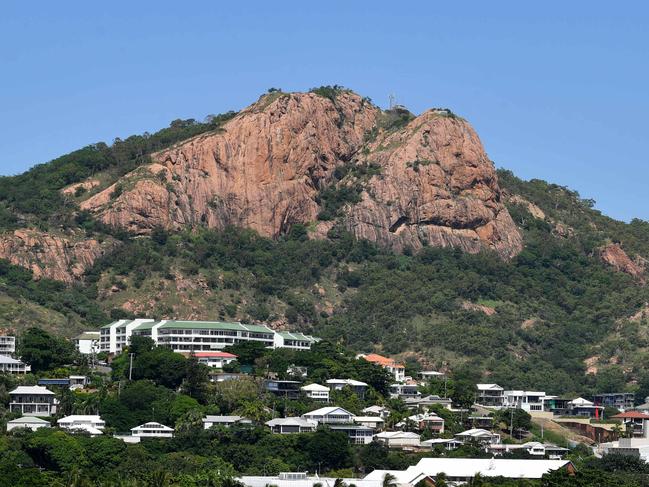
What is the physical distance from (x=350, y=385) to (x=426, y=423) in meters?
11.2

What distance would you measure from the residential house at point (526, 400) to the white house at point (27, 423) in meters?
52.3

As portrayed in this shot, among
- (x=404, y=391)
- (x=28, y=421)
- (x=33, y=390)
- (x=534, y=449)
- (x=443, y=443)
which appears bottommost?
(x=534, y=449)

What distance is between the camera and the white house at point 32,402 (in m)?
141

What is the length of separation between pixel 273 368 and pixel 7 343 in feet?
82.4

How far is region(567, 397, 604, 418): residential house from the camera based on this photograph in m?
171

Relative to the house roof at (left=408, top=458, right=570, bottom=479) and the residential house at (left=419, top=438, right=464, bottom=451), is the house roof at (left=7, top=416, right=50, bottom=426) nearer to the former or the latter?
the house roof at (left=408, top=458, right=570, bottom=479)

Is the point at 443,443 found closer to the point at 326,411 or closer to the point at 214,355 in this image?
the point at 326,411

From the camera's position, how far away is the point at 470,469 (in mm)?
125875

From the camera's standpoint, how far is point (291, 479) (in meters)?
120

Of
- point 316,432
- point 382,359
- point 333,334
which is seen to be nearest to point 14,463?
point 316,432

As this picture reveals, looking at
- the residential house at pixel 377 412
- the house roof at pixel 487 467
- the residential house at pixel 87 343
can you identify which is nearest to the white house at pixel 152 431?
the house roof at pixel 487 467

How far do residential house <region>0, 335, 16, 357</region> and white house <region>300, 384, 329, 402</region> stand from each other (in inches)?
1099

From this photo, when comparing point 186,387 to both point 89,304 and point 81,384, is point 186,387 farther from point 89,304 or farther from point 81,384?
point 89,304

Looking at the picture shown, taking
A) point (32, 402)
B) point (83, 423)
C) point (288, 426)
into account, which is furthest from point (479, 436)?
point (32, 402)
